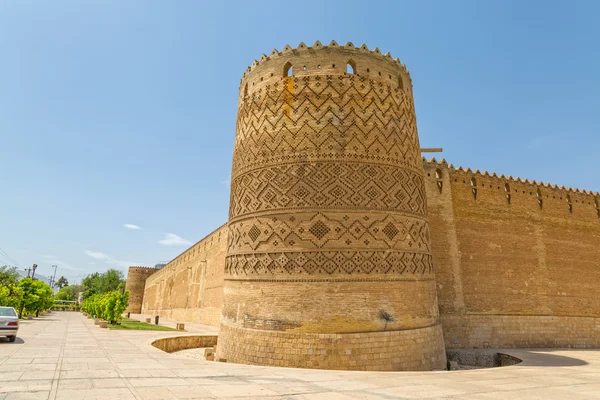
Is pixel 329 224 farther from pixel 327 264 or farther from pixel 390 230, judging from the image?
pixel 390 230

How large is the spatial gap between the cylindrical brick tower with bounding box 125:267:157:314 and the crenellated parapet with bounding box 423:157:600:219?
4055 centimetres

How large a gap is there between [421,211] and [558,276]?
303 inches

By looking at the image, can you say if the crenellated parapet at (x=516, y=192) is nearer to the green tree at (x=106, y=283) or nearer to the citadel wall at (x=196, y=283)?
the citadel wall at (x=196, y=283)

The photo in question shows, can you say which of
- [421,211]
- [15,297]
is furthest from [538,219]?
[15,297]

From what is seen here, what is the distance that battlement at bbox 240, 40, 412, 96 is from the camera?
820 centimetres

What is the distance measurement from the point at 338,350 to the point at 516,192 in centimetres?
989

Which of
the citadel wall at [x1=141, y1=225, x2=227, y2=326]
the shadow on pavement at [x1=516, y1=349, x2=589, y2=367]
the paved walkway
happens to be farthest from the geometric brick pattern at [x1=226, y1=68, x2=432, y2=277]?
the citadel wall at [x1=141, y1=225, x2=227, y2=326]

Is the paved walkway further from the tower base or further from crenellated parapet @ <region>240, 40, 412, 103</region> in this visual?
crenellated parapet @ <region>240, 40, 412, 103</region>

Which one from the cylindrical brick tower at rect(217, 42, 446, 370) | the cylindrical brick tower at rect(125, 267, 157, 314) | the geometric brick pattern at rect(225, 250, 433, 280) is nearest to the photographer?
the cylindrical brick tower at rect(217, 42, 446, 370)

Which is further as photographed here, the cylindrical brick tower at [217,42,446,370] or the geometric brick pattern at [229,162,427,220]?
the geometric brick pattern at [229,162,427,220]

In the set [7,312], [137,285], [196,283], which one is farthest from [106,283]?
[7,312]

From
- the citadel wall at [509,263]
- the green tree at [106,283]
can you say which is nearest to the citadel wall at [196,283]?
the citadel wall at [509,263]

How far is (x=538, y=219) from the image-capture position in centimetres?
1269

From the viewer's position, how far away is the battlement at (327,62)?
8.20 m
